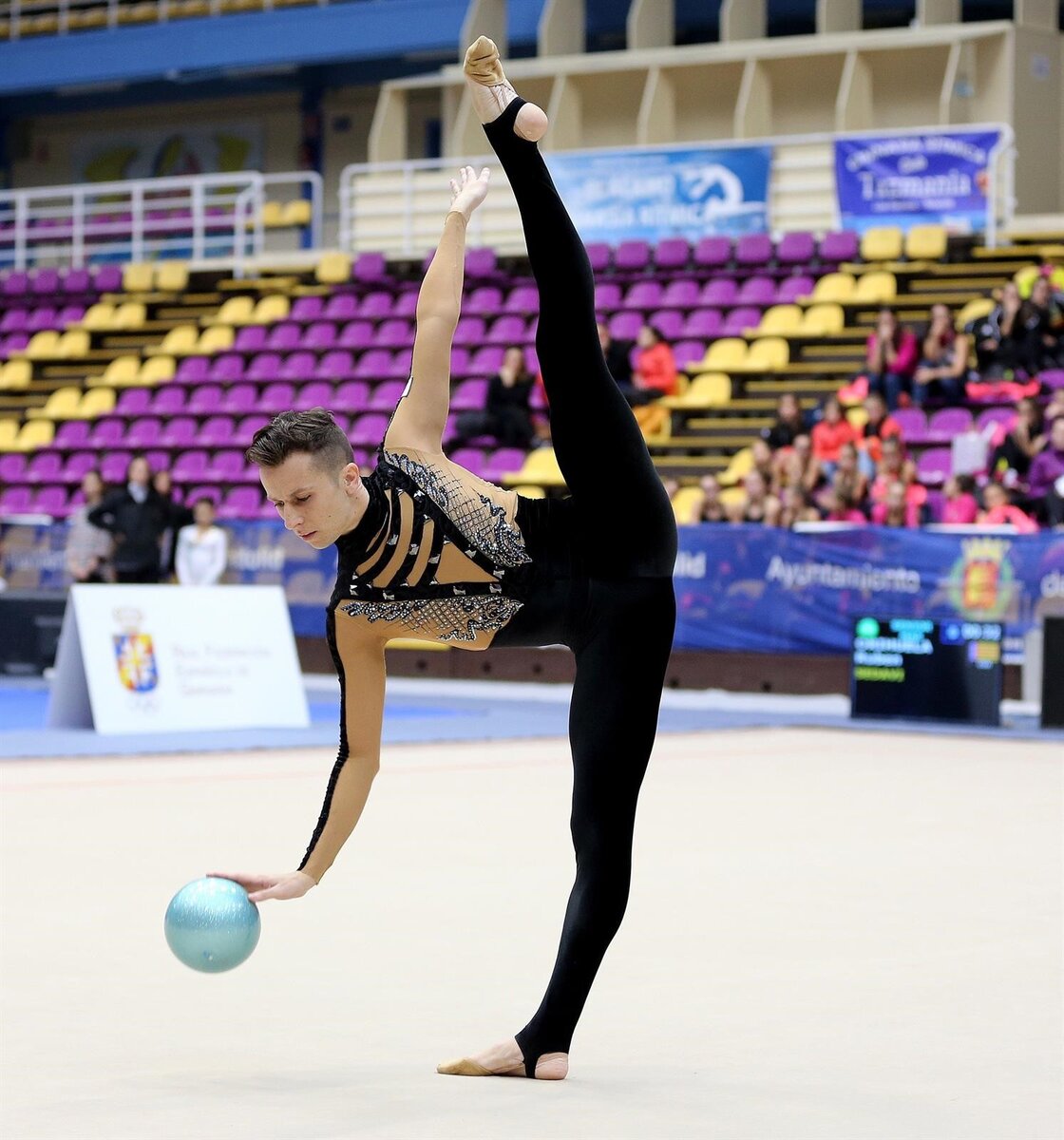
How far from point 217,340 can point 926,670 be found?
12714 millimetres

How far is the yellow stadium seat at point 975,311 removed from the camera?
730 inches

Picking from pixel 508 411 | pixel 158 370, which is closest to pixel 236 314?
pixel 158 370

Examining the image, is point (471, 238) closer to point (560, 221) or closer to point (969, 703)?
point (969, 703)

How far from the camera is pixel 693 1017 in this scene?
16.4 ft

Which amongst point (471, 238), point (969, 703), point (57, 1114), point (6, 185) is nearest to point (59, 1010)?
point (57, 1114)

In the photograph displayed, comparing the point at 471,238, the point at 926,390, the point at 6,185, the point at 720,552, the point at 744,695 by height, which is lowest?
the point at 744,695

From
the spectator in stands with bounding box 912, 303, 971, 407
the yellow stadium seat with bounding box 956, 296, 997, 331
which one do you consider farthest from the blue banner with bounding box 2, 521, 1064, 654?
the yellow stadium seat with bounding box 956, 296, 997, 331

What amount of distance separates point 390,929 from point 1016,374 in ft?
41.0

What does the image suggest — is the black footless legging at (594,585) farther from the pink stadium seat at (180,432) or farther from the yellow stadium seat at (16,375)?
the yellow stadium seat at (16,375)

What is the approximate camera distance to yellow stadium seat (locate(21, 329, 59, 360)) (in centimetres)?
2645

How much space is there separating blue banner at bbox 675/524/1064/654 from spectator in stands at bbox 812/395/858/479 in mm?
1242

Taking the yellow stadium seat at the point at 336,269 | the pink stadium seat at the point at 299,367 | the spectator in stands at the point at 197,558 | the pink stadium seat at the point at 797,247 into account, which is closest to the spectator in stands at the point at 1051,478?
the pink stadium seat at the point at 797,247

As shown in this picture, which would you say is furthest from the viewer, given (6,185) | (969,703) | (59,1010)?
(6,185)

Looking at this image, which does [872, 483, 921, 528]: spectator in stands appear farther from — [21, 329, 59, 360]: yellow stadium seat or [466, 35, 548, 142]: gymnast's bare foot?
[21, 329, 59, 360]: yellow stadium seat
